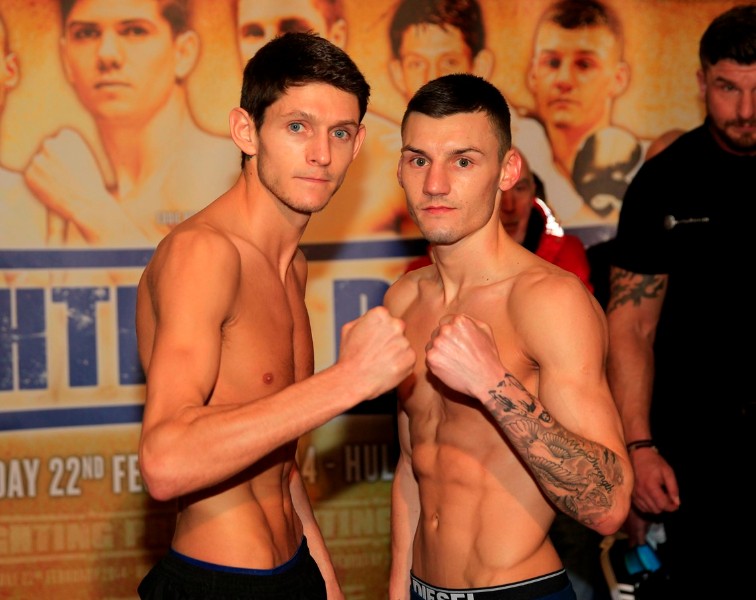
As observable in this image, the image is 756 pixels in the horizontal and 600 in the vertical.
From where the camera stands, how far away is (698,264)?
129 inches

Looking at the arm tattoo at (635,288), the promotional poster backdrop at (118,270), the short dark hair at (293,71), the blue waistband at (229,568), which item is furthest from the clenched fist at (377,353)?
the promotional poster backdrop at (118,270)

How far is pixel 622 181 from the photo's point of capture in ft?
14.3

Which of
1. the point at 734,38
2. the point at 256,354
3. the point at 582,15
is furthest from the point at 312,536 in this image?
the point at 582,15

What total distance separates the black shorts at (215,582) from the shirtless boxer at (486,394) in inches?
12.2

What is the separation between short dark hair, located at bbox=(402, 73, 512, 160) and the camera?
7.59 ft

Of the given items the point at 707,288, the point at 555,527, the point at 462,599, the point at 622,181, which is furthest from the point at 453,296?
the point at 622,181

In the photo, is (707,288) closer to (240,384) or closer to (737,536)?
(737,536)

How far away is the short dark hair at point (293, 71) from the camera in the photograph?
2271 mm

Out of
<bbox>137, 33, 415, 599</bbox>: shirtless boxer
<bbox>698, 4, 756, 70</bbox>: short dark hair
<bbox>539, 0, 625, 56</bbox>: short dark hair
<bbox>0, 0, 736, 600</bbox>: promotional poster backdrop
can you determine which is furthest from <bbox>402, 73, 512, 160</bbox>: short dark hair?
→ <bbox>539, 0, 625, 56</bbox>: short dark hair

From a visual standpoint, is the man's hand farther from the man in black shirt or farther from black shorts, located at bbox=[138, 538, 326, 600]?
black shorts, located at bbox=[138, 538, 326, 600]

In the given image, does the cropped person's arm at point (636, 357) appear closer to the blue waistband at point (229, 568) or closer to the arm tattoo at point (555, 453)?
the arm tattoo at point (555, 453)

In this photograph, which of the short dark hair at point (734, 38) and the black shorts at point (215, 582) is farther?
the short dark hair at point (734, 38)

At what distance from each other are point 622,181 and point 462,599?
262 cm

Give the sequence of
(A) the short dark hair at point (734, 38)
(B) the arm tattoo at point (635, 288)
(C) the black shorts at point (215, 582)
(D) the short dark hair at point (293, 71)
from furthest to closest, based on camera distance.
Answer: (B) the arm tattoo at point (635, 288) < (A) the short dark hair at point (734, 38) < (D) the short dark hair at point (293, 71) < (C) the black shorts at point (215, 582)
